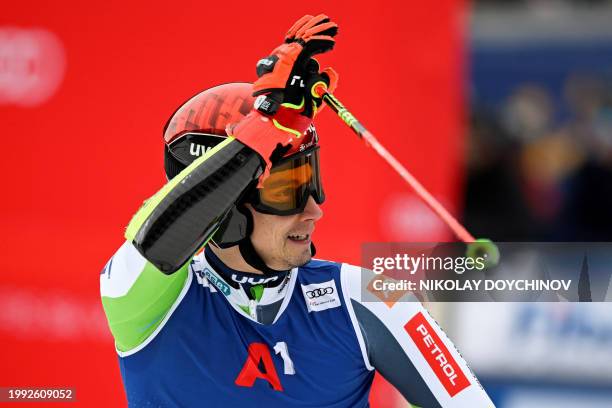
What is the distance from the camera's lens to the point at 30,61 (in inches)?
219

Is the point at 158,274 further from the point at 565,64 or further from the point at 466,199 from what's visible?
the point at 565,64

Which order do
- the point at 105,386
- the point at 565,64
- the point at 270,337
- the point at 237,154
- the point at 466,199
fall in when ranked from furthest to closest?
1. the point at 565,64
2. the point at 466,199
3. the point at 105,386
4. the point at 270,337
5. the point at 237,154

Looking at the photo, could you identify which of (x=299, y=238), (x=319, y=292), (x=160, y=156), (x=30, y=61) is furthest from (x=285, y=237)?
(x=30, y=61)

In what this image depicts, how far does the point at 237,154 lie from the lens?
9.14 feet

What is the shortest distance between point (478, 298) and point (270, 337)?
1861 millimetres

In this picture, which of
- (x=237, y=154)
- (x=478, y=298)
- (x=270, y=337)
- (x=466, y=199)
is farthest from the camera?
(x=466, y=199)

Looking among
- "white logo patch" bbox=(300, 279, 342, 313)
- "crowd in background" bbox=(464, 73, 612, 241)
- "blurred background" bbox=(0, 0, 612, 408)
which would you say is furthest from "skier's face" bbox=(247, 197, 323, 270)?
"crowd in background" bbox=(464, 73, 612, 241)

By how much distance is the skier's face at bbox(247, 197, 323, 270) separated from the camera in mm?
3084

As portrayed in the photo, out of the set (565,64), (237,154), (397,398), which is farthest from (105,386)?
(565,64)

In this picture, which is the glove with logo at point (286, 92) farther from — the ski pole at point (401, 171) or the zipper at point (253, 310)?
the zipper at point (253, 310)

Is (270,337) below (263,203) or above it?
below

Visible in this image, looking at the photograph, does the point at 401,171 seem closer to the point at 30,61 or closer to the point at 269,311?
the point at 269,311

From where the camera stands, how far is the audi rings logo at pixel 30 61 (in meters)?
5.58

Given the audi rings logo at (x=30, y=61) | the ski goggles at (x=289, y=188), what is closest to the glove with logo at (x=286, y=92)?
the ski goggles at (x=289, y=188)
